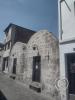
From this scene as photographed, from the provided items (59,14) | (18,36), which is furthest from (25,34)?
(59,14)

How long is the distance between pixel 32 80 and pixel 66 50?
488 cm

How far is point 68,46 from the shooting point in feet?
25.3

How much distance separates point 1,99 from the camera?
7.80 m

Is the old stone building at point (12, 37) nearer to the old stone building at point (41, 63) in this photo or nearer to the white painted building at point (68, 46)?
the old stone building at point (41, 63)

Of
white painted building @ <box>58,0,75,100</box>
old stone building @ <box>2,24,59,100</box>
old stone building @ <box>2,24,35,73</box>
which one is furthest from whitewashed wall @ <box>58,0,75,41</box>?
old stone building @ <box>2,24,35,73</box>

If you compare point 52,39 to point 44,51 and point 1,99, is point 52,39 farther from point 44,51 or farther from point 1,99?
point 1,99

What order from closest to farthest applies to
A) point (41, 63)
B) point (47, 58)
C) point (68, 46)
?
point (68, 46) < point (47, 58) < point (41, 63)

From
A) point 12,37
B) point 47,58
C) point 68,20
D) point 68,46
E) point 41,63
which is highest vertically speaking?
point 12,37

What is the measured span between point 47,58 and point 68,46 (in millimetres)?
2271

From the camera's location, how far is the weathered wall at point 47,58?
8.58m

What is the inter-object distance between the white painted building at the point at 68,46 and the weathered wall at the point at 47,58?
68cm

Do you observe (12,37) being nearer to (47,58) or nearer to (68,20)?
(47,58)

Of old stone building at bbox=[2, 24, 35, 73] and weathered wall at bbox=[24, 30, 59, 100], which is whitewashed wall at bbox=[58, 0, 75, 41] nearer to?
weathered wall at bbox=[24, 30, 59, 100]

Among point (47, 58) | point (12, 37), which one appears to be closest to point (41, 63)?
→ point (47, 58)
